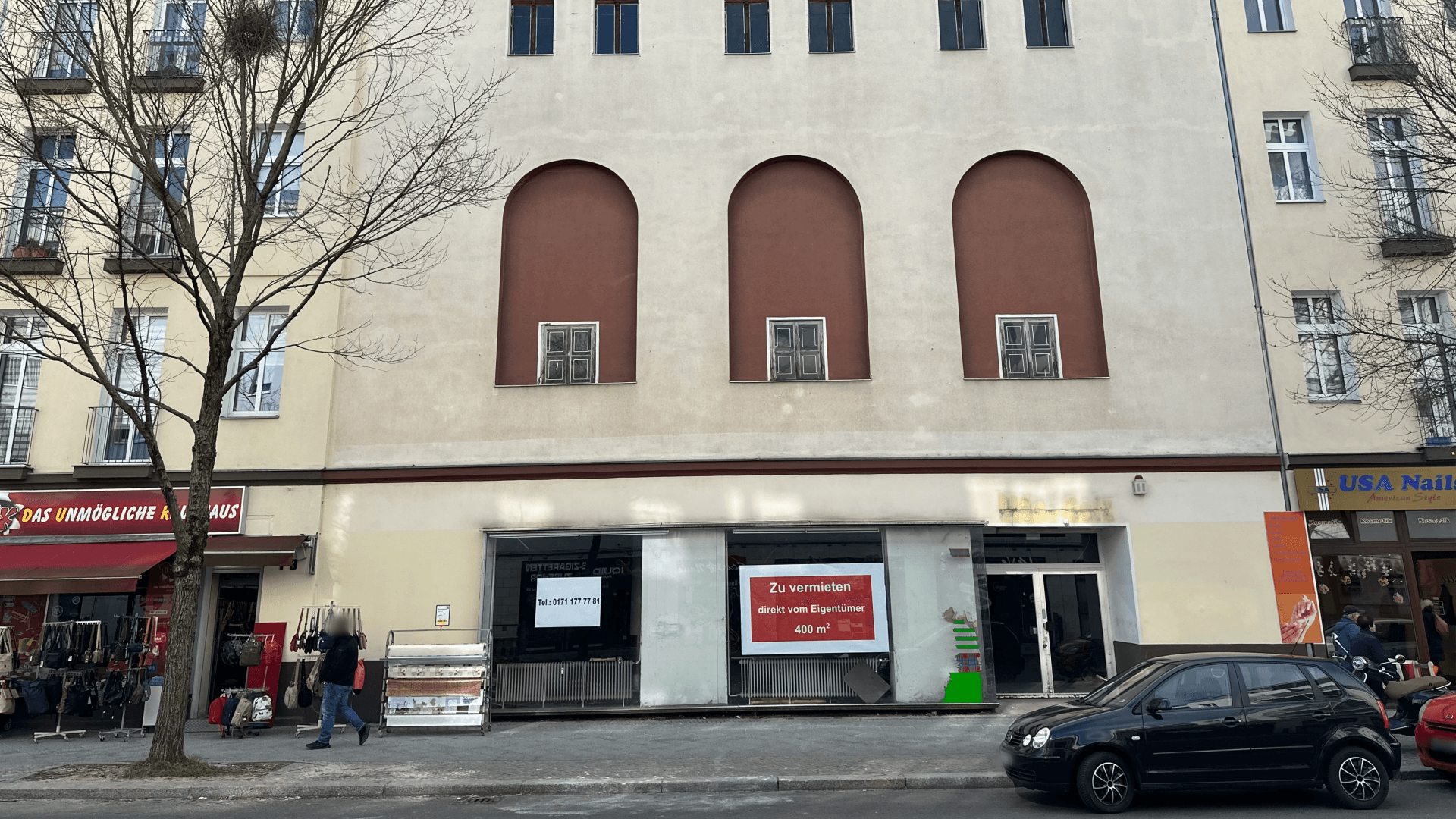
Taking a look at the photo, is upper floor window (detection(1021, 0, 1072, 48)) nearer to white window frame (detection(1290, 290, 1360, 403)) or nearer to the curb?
white window frame (detection(1290, 290, 1360, 403))

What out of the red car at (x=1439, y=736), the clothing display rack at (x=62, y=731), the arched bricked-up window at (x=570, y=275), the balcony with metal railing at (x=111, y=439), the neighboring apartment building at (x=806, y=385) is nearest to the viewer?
the red car at (x=1439, y=736)

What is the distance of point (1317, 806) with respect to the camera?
8.69 meters

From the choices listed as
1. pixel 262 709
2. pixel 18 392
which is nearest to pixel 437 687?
pixel 262 709

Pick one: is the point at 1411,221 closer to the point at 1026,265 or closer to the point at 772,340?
the point at 1026,265

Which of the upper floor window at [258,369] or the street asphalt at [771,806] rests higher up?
the upper floor window at [258,369]

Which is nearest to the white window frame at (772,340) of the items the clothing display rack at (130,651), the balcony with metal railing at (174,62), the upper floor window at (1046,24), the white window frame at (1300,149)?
the upper floor window at (1046,24)

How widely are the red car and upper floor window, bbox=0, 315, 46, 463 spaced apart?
19793 mm

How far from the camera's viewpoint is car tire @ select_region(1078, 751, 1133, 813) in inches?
333

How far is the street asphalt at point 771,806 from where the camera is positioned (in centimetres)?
857

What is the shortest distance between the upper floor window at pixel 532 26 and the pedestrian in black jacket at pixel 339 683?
34.6ft

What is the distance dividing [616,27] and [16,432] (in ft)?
40.8

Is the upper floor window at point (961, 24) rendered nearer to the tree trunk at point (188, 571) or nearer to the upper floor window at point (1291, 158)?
the upper floor window at point (1291, 158)

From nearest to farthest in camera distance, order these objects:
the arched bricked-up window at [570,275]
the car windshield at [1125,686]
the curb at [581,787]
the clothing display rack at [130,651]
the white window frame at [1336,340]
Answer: the car windshield at [1125,686] → the curb at [581,787] → the clothing display rack at [130,651] → the white window frame at [1336,340] → the arched bricked-up window at [570,275]

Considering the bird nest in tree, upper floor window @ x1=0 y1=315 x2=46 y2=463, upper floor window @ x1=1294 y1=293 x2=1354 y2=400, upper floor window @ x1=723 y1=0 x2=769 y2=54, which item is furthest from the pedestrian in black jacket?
upper floor window @ x1=1294 y1=293 x2=1354 y2=400
